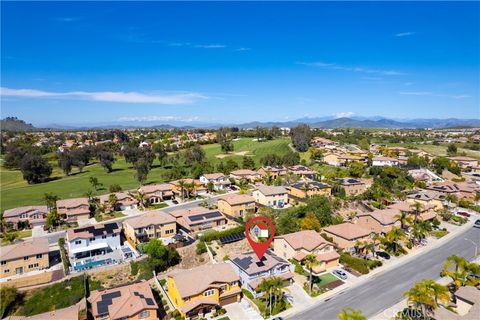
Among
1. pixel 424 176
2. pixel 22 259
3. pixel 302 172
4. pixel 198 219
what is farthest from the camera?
pixel 424 176

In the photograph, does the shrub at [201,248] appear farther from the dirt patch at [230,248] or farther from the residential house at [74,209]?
the residential house at [74,209]

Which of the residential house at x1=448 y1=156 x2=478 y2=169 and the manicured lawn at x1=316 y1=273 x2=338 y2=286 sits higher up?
the residential house at x1=448 y1=156 x2=478 y2=169

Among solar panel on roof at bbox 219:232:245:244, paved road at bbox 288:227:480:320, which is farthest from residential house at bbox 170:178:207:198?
paved road at bbox 288:227:480:320

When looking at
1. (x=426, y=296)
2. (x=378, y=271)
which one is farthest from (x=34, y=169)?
(x=426, y=296)

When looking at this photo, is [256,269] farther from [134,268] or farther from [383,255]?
[383,255]

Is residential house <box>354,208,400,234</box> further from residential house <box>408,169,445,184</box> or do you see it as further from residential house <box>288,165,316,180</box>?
residential house <box>408,169,445,184</box>

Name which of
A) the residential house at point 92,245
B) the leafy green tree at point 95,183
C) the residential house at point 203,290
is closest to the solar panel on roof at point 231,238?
the residential house at point 203,290
